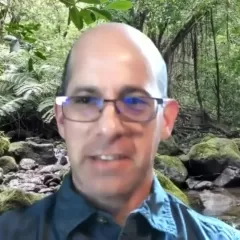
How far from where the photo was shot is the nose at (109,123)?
2.86 feet

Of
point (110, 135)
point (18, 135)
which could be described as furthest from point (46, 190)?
point (110, 135)

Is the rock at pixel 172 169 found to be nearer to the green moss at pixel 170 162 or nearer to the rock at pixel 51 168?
the green moss at pixel 170 162

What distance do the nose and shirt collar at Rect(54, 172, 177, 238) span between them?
12 cm

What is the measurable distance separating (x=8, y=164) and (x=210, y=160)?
302 cm

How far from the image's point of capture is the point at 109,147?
0.87 m

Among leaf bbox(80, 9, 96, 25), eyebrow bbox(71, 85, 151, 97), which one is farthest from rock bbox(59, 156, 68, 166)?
eyebrow bbox(71, 85, 151, 97)

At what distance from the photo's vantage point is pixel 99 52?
0.92 metres

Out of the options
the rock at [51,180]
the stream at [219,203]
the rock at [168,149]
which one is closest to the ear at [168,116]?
the stream at [219,203]

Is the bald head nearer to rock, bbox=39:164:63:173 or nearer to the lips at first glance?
the lips

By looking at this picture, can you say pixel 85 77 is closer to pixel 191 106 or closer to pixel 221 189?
pixel 221 189

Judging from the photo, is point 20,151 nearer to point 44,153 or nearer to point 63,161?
point 44,153

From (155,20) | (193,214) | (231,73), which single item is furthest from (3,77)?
(193,214)

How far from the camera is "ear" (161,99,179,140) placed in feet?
3.09

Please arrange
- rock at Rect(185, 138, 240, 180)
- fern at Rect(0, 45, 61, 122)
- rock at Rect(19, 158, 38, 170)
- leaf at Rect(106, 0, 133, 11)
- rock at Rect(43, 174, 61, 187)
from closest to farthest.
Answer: leaf at Rect(106, 0, 133, 11) < rock at Rect(43, 174, 61, 187) < rock at Rect(19, 158, 38, 170) < rock at Rect(185, 138, 240, 180) < fern at Rect(0, 45, 61, 122)
